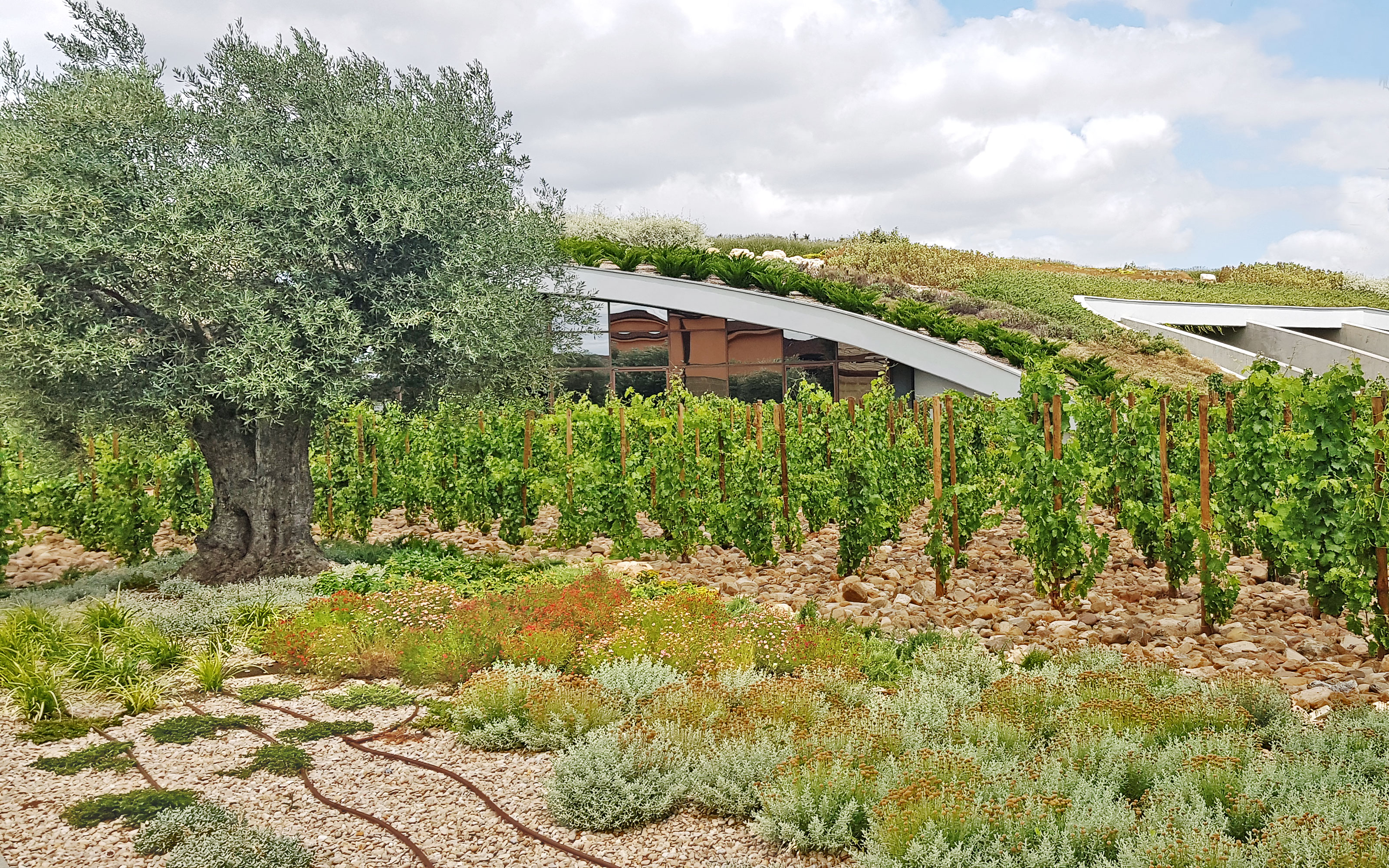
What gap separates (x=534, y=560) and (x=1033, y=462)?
5257 mm

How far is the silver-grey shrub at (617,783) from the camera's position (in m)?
3.90

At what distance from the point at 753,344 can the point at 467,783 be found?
1696 centimetres

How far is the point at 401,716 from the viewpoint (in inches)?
213

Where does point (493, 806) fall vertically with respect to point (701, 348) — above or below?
below

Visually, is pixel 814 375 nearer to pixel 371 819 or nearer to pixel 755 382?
pixel 755 382

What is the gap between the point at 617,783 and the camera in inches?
156

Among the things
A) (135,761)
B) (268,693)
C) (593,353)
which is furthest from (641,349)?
(135,761)

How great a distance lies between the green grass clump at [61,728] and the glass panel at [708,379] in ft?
Result: 51.7

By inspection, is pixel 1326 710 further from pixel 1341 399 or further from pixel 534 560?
pixel 534 560

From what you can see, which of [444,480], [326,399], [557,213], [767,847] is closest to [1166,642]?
[767,847]

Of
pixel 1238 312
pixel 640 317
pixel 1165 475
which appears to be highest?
pixel 1238 312

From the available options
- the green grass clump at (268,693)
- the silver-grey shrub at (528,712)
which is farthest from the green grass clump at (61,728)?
the silver-grey shrub at (528,712)

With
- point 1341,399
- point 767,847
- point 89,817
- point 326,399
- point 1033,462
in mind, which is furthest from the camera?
point 326,399

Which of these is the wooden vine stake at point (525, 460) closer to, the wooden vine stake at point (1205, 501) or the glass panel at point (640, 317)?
the wooden vine stake at point (1205, 501)
